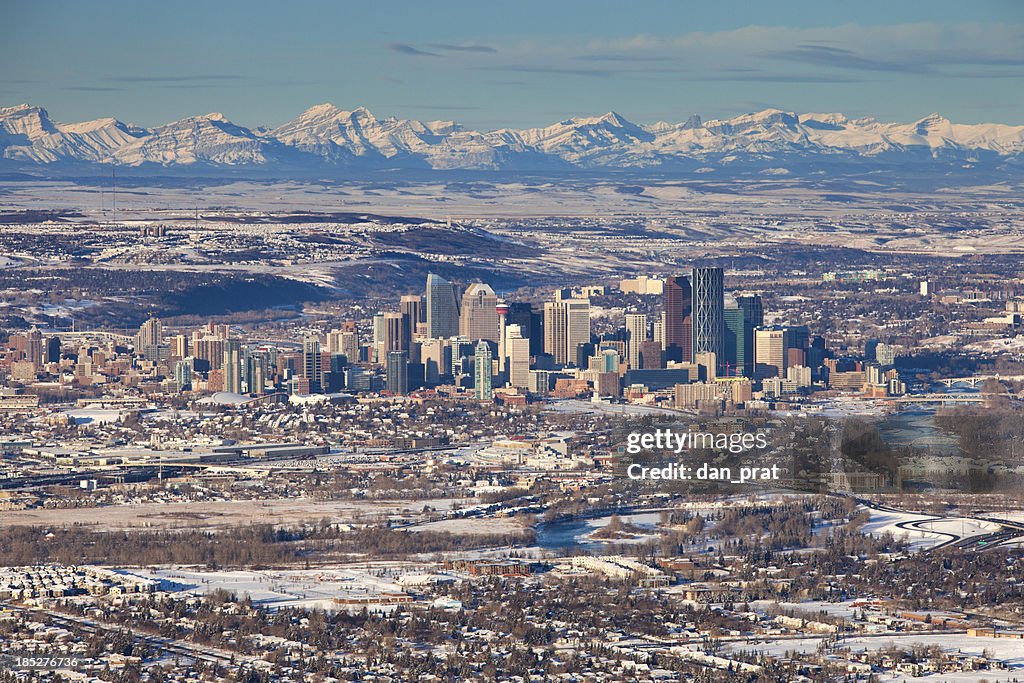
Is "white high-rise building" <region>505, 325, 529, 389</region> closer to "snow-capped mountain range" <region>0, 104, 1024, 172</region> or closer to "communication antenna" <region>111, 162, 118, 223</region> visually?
"communication antenna" <region>111, 162, 118, 223</region>

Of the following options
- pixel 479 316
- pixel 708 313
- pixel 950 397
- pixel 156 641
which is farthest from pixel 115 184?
pixel 156 641

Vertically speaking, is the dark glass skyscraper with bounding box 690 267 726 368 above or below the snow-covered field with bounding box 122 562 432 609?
above

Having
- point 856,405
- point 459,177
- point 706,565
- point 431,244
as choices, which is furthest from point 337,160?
point 706,565

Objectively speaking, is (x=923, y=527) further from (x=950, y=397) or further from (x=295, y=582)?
(x=950, y=397)

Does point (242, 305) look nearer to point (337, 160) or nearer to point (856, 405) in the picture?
point (856, 405)

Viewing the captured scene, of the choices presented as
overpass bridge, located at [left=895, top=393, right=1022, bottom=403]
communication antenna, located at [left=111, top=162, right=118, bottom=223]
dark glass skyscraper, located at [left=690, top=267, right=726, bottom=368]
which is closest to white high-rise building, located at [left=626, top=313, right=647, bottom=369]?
dark glass skyscraper, located at [left=690, top=267, right=726, bottom=368]

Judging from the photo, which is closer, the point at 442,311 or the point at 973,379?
the point at 973,379

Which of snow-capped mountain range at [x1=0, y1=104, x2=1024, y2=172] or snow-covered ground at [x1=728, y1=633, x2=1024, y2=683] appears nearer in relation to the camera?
snow-covered ground at [x1=728, y1=633, x2=1024, y2=683]
